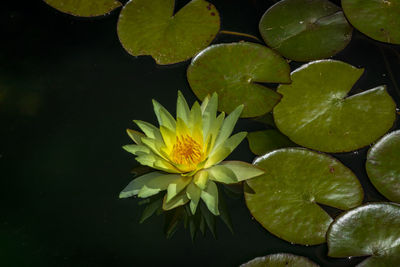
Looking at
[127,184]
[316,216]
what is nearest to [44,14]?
[127,184]

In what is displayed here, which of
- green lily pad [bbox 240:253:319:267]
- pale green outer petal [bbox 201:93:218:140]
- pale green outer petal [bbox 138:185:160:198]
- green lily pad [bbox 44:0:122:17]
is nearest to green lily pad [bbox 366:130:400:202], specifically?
green lily pad [bbox 240:253:319:267]

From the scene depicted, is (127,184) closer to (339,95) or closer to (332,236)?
(332,236)

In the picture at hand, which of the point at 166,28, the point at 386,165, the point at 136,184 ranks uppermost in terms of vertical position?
the point at 166,28

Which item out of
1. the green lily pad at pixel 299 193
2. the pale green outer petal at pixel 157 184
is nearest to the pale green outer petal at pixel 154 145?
the pale green outer petal at pixel 157 184

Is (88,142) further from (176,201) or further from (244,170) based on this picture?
(244,170)

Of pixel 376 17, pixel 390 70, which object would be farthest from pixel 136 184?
pixel 376 17

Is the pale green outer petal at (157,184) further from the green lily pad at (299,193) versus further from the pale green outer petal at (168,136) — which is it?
the green lily pad at (299,193)
